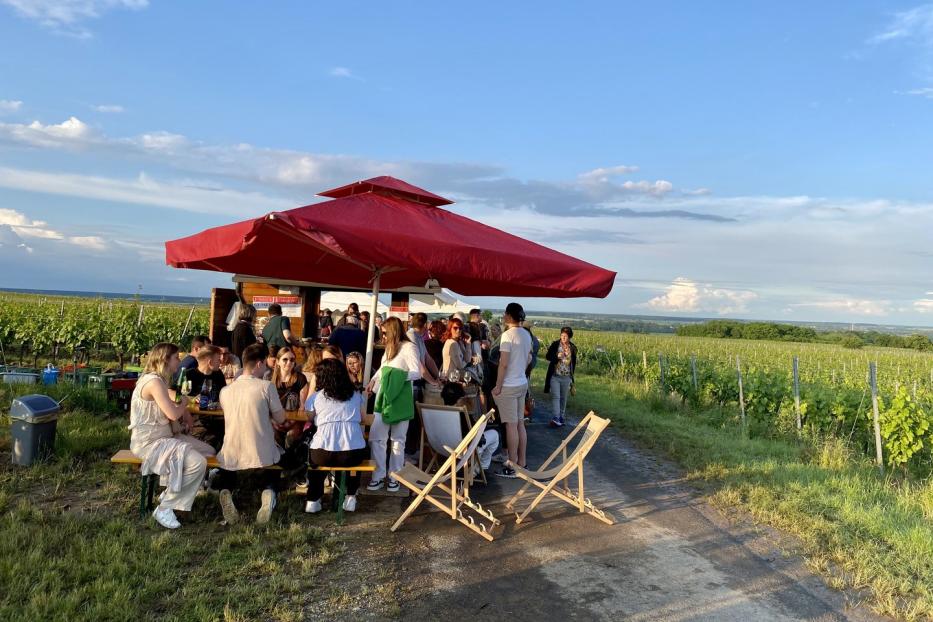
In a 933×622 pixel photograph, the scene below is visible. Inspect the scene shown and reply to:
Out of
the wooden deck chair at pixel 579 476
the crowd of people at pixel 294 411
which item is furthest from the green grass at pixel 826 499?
the crowd of people at pixel 294 411

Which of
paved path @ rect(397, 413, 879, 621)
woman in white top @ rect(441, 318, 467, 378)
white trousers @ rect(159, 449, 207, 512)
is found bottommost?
paved path @ rect(397, 413, 879, 621)

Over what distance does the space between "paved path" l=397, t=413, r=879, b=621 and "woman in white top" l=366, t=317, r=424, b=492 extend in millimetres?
663

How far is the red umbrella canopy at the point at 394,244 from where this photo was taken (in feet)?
13.1

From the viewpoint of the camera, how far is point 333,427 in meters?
4.49

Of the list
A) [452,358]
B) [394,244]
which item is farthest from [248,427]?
[452,358]

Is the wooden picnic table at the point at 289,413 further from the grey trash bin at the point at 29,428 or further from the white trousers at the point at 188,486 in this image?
the grey trash bin at the point at 29,428

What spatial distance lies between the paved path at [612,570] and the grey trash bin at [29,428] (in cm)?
338

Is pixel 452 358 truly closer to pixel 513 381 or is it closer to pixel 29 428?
pixel 513 381

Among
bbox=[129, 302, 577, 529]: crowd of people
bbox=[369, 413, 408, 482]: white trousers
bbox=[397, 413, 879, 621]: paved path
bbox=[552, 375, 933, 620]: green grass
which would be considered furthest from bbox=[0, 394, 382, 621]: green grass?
bbox=[552, 375, 933, 620]: green grass

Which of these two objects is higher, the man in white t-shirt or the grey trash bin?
the man in white t-shirt

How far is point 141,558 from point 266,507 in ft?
2.92

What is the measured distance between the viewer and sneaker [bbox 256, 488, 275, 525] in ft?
13.9

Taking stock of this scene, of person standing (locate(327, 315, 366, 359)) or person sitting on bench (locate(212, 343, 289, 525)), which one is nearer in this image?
person sitting on bench (locate(212, 343, 289, 525))

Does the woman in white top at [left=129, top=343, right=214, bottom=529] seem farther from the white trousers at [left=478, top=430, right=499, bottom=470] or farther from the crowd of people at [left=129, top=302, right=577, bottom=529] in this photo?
the white trousers at [left=478, top=430, right=499, bottom=470]
